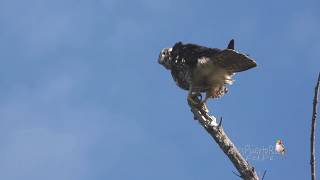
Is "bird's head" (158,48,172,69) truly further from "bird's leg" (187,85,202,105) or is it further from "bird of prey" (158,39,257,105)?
"bird's leg" (187,85,202,105)

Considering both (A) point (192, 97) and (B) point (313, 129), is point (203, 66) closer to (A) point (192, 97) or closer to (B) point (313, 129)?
(A) point (192, 97)

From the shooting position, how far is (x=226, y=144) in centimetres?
525

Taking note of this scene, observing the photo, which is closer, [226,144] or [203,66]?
[226,144]

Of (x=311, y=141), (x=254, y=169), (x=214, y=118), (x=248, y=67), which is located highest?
(x=248, y=67)

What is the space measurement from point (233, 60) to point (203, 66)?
1.81 ft

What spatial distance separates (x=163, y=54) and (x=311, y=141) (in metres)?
3.82

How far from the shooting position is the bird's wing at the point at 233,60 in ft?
19.4

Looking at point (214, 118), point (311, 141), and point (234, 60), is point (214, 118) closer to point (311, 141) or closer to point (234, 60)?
point (234, 60)

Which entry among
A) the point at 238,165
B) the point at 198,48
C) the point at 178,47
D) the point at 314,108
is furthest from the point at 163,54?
the point at 314,108

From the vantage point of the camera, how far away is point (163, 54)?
24.0ft

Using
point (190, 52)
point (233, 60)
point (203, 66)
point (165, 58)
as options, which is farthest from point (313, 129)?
point (165, 58)

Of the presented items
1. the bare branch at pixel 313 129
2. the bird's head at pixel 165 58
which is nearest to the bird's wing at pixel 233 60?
the bird's head at pixel 165 58

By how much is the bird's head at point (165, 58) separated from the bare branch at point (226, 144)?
1.17 metres

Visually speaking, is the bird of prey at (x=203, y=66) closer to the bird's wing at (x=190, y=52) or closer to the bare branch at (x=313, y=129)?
the bird's wing at (x=190, y=52)
